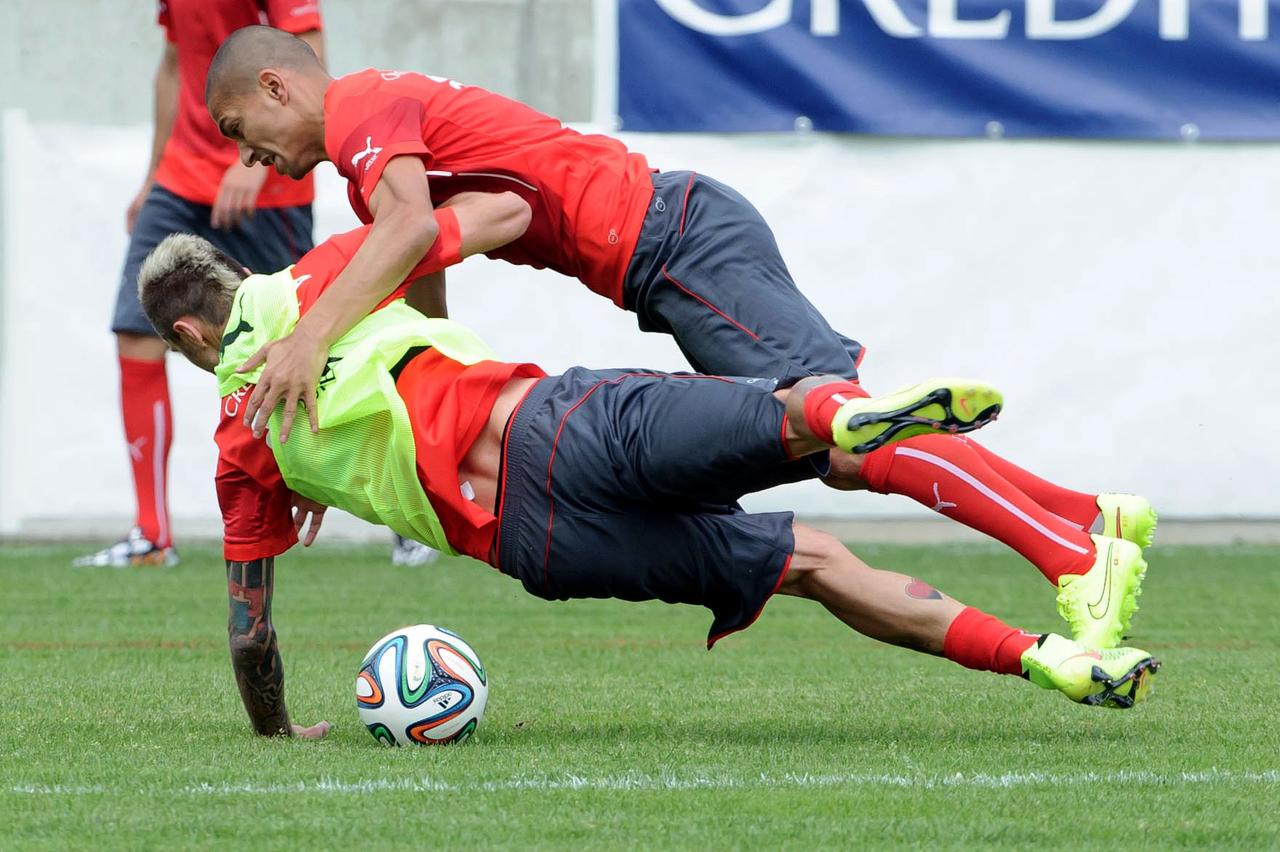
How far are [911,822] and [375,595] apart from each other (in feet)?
13.6

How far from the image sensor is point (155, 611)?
20.7 ft

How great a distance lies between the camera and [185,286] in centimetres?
382

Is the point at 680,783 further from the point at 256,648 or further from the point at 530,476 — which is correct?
the point at 256,648

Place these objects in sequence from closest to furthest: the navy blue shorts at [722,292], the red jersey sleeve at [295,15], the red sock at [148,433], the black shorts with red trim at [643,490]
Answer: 1. the black shorts with red trim at [643,490]
2. the navy blue shorts at [722,292]
3. the red jersey sleeve at [295,15]
4. the red sock at [148,433]

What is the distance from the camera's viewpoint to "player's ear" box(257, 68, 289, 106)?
427 cm

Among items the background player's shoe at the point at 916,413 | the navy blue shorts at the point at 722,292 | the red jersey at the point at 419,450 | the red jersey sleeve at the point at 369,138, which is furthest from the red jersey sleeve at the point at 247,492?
the background player's shoe at the point at 916,413

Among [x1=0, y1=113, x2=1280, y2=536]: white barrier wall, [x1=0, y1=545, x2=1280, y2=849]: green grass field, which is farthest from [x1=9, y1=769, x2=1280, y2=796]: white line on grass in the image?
[x1=0, y1=113, x2=1280, y2=536]: white barrier wall

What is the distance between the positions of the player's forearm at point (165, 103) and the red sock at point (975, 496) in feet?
13.8

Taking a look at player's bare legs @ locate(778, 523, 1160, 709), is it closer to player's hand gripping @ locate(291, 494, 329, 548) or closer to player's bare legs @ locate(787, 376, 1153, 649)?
player's bare legs @ locate(787, 376, 1153, 649)

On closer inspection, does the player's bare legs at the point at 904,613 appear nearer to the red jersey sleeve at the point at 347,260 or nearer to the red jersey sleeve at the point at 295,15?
the red jersey sleeve at the point at 347,260

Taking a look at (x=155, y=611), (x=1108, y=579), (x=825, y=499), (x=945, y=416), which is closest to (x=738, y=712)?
(x=1108, y=579)

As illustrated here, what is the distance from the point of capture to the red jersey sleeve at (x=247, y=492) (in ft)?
12.4

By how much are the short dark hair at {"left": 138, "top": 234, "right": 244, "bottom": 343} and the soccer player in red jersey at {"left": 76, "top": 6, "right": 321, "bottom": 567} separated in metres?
3.18

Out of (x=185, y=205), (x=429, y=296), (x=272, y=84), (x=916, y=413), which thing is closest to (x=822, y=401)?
(x=916, y=413)
